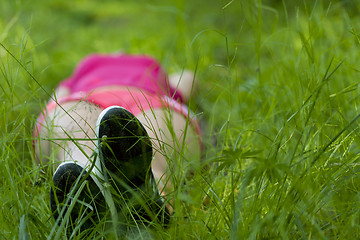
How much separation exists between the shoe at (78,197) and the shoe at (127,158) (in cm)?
4

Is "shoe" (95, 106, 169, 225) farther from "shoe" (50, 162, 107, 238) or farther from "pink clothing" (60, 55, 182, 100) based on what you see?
"pink clothing" (60, 55, 182, 100)

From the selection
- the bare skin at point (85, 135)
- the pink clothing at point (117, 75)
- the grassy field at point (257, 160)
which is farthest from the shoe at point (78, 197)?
the pink clothing at point (117, 75)

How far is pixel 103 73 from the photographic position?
1.93 meters

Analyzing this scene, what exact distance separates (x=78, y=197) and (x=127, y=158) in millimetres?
131

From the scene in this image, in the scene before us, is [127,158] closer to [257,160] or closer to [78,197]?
[78,197]

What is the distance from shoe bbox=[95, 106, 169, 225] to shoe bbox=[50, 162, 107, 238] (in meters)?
0.04

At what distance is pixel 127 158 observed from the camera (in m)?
0.87

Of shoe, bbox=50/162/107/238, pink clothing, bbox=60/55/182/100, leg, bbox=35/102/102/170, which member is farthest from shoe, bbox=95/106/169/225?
pink clothing, bbox=60/55/182/100

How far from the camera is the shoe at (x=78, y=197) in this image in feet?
2.67

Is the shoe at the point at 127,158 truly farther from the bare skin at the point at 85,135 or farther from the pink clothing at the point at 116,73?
the pink clothing at the point at 116,73

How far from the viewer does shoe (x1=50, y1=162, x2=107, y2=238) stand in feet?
2.67

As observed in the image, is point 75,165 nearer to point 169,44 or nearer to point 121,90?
point 121,90

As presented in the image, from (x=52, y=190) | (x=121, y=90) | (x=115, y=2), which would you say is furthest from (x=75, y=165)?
(x=115, y=2)

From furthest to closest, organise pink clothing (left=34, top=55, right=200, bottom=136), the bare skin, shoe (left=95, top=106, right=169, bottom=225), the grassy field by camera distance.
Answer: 1. pink clothing (left=34, top=55, right=200, bottom=136)
2. the bare skin
3. shoe (left=95, top=106, right=169, bottom=225)
4. the grassy field
